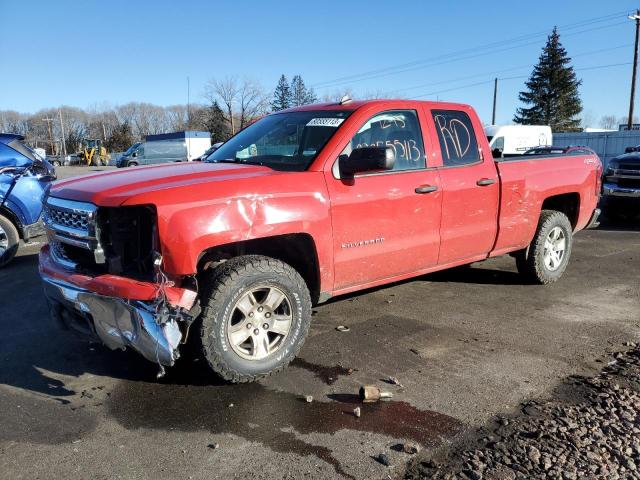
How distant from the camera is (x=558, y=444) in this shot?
112 inches

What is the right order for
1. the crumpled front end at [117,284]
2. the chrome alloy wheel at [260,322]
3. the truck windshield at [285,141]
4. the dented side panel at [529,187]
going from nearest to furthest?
the crumpled front end at [117,284]
the chrome alloy wheel at [260,322]
the truck windshield at [285,141]
the dented side panel at [529,187]

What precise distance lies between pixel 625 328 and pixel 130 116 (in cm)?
11026

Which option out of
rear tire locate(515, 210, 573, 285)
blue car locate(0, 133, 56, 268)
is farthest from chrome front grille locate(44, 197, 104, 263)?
rear tire locate(515, 210, 573, 285)

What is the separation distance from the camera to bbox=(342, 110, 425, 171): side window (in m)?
4.30

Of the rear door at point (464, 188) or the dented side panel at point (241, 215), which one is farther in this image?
the rear door at point (464, 188)

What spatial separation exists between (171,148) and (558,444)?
44.6 metres

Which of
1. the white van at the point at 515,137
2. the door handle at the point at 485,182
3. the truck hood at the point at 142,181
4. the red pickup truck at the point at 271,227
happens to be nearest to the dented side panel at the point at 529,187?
the red pickup truck at the point at 271,227

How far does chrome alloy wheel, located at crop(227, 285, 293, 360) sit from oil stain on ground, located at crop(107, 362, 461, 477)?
0.27 metres

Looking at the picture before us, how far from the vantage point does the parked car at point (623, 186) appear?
10828mm

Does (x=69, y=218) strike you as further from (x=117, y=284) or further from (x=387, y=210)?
(x=387, y=210)

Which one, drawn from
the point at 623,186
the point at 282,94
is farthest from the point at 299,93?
the point at 623,186

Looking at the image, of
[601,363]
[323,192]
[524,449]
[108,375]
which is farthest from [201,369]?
[601,363]

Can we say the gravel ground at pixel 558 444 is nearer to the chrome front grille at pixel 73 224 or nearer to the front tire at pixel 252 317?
the front tire at pixel 252 317

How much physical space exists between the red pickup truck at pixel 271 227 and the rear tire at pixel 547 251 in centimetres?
74
